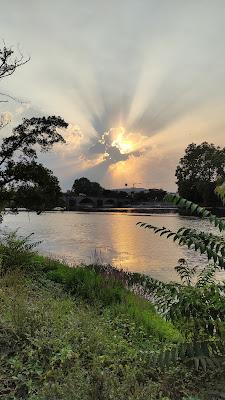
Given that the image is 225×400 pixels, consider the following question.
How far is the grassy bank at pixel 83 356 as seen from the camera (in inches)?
162

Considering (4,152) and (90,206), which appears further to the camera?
(90,206)

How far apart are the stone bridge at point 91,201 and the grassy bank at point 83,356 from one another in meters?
132

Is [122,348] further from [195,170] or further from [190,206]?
[195,170]

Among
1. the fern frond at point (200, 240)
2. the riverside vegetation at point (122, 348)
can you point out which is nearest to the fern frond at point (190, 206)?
the riverside vegetation at point (122, 348)

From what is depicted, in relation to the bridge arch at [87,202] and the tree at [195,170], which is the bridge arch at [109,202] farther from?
the tree at [195,170]

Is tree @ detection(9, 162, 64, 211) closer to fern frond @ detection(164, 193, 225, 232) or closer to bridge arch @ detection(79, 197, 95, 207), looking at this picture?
fern frond @ detection(164, 193, 225, 232)

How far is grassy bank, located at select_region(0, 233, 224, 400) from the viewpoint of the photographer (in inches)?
162

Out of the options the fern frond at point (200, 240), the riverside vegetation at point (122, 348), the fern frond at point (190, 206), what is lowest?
the riverside vegetation at point (122, 348)

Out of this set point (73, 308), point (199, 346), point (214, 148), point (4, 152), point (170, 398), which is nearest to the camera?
point (199, 346)

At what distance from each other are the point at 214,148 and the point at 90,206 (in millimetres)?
57522

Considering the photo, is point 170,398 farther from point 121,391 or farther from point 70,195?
point 70,195

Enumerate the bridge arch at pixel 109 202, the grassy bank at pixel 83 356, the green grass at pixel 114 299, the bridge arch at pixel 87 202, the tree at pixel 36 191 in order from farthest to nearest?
the bridge arch at pixel 109 202 → the bridge arch at pixel 87 202 → the tree at pixel 36 191 → the green grass at pixel 114 299 → the grassy bank at pixel 83 356

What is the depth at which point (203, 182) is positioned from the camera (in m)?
109

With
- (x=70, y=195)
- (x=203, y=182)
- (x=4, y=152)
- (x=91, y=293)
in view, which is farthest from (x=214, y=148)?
(x=91, y=293)
